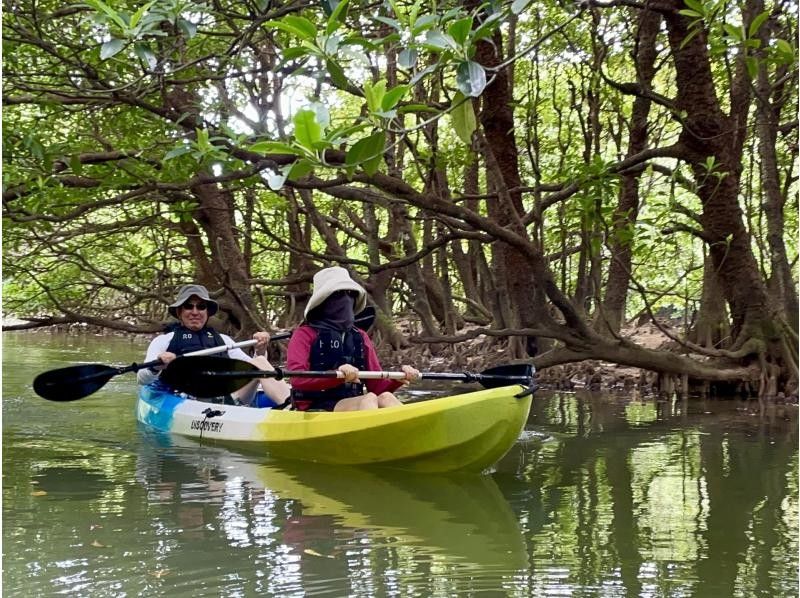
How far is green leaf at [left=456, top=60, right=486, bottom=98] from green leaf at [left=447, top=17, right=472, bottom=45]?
0.06 meters

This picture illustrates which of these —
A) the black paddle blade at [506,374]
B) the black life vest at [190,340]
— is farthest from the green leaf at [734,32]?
the black life vest at [190,340]

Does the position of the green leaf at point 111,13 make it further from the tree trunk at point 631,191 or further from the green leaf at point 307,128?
the tree trunk at point 631,191

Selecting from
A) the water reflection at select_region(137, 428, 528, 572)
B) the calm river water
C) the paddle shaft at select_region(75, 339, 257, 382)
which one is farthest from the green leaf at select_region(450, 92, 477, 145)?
the paddle shaft at select_region(75, 339, 257, 382)

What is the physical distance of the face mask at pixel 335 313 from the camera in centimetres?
553

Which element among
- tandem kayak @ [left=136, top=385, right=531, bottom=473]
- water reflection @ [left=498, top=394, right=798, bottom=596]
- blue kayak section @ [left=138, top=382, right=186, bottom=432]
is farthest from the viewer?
blue kayak section @ [left=138, top=382, right=186, bottom=432]

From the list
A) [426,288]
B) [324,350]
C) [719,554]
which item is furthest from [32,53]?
[426,288]

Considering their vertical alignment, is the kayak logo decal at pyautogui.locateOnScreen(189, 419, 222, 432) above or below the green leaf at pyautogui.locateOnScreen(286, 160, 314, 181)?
below

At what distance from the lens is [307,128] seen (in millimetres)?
2404

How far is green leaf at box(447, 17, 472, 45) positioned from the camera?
2.33 meters

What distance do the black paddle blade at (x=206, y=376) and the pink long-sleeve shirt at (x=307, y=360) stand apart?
41cm

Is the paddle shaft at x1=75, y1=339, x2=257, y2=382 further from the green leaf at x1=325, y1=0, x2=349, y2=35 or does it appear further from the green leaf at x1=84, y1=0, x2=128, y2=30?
the green leaf at x1=325, y1=0, x2=349, y2=35

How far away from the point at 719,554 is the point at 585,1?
2145 millimetres

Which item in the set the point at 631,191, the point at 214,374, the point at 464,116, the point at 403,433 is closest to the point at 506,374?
the point at 403,433

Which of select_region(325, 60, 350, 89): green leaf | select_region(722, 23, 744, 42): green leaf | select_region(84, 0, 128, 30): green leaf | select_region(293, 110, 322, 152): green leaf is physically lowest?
select_region(293, 110, 322, 152): green leaf
